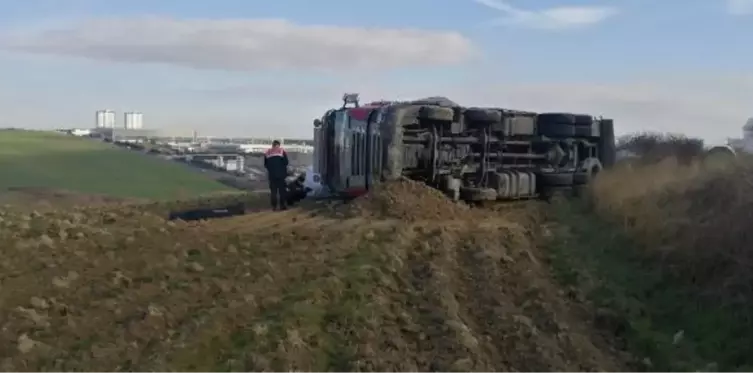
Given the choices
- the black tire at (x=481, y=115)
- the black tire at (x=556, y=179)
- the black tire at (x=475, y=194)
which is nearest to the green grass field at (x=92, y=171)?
the black tire at (x=556, y=179)

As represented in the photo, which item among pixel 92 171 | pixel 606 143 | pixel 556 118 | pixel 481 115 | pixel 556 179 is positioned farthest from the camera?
pixel 92 171

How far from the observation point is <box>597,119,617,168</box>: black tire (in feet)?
75.8

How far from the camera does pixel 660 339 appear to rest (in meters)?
9.73

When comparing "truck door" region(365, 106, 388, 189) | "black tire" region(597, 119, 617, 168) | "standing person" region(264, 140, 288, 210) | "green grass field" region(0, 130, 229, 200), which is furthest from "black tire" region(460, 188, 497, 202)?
"green grass field" region(0, 130, 229, 200)

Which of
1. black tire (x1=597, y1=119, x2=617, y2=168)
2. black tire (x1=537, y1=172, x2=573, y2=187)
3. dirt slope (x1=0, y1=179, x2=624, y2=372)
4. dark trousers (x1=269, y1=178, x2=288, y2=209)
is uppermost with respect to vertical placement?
black tire (x1=597, y1=119, x2=617, y2=168)

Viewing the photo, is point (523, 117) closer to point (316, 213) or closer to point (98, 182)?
point (316, 213)

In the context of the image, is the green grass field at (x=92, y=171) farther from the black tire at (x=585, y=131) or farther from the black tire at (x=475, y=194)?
the black tire at (x=475, y=194)

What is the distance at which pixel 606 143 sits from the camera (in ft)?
76.1

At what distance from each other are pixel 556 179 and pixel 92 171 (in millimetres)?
31521

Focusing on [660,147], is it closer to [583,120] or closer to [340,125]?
[583,120]

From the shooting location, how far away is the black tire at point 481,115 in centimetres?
1880

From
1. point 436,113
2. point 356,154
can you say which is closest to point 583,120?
point 436,113

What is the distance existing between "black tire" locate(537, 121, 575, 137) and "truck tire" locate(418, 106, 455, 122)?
3.79 metres

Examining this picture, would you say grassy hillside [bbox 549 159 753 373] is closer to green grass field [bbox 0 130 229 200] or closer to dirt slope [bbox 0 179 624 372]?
dirt slope [bbox 0 179 624 372]
